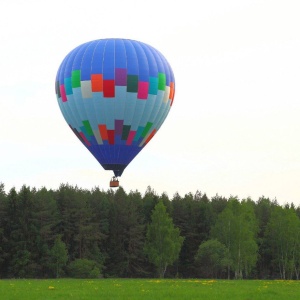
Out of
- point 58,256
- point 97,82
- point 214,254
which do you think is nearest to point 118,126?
point 97,82

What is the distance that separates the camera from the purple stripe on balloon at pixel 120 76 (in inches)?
1989

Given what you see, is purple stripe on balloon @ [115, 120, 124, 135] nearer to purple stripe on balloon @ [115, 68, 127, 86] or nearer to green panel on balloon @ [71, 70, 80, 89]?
purple stripe on balloon @ [115, 68, 127, 86]

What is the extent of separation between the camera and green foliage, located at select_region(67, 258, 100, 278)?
84688mm

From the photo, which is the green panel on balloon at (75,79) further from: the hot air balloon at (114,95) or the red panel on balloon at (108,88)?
the red panel on balloon at (108,88)

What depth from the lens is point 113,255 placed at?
98688 mm

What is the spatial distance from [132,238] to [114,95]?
166 ft

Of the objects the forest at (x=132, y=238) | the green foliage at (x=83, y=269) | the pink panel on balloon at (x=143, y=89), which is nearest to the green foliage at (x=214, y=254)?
the forest at (x=132, y=238)

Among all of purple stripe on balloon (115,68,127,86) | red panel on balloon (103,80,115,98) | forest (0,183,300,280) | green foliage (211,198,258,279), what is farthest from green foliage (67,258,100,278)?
purple stripe on balloon (115,68,127,86)

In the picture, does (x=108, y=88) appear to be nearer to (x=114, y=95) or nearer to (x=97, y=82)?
(x=114, y=95)

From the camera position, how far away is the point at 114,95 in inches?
2007

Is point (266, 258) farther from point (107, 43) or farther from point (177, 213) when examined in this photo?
point (107, 43)

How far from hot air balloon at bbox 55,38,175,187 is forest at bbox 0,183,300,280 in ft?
116

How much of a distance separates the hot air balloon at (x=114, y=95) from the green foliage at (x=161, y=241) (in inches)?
1495

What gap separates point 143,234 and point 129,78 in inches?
2099
